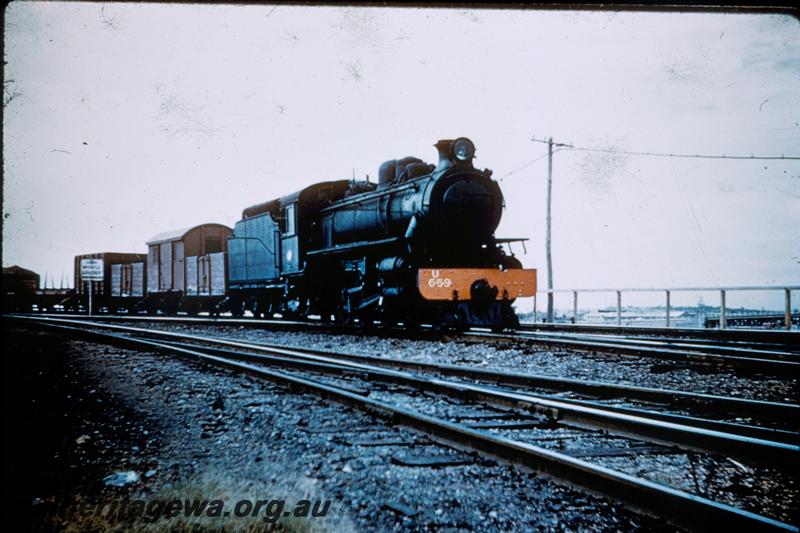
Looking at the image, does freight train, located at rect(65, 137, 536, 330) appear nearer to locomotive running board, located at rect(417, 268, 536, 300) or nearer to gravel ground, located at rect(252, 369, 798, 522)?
locomotive running board, located at rect(417, 268, 536, 300)

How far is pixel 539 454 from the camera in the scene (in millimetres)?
2904

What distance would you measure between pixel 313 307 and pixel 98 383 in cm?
687

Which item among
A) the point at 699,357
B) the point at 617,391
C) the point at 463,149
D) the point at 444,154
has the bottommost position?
the point at 617,391

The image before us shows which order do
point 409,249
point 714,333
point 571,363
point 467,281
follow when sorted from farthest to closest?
point 409,249
point 467,281
point 714,333
point 571,363

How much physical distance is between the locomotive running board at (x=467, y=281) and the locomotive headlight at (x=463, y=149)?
2103 mm

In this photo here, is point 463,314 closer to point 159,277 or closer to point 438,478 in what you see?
point 438,478

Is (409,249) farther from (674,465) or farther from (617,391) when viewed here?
(674,465)

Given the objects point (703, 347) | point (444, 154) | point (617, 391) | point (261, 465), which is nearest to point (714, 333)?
point (703, 347)

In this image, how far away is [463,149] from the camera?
995cm

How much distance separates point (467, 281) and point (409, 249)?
1.16 m

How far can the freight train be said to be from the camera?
373 inches

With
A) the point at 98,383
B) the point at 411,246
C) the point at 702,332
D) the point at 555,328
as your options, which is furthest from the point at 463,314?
the point at 98,383

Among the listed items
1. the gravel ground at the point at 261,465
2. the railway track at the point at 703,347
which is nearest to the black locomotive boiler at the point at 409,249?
the railway track at the point at 703,347

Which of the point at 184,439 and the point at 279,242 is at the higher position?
the point at 279,242
